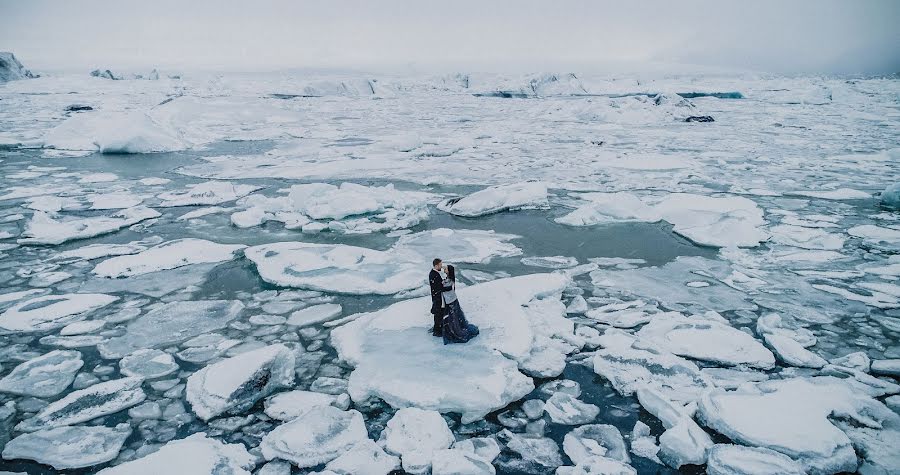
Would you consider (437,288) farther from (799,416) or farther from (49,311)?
(49,311)

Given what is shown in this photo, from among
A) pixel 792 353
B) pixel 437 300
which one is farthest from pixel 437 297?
pixel 792 353

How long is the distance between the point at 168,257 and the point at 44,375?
2.19 metres

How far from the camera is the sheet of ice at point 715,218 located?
19.3 ft

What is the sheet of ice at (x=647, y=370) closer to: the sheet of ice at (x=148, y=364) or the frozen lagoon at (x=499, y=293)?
the frozen lagoon at (x=499, y=293)

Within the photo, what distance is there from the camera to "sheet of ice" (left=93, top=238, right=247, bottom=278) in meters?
Answer: 5.12

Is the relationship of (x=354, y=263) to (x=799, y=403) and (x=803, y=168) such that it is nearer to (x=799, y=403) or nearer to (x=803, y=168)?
(x=799, y=403)

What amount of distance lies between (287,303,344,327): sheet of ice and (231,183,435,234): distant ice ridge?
2.08 m

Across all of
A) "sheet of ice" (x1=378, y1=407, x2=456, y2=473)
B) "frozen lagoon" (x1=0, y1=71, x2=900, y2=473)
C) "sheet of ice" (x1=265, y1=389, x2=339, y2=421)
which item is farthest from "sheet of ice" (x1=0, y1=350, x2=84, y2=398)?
"sheet of ice" (x1=378, y1=407, x2=456, y2=473)

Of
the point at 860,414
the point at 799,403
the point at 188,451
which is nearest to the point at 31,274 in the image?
the point at 188,451

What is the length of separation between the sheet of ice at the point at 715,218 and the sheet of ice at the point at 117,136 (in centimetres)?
1237

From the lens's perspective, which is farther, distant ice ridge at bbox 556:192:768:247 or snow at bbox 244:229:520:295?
distant ice ridge at bbox 556:192:768:247

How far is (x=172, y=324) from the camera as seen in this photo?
4.10 m

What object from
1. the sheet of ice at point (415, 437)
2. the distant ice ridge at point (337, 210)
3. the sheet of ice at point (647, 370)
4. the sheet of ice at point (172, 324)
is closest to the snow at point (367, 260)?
the sheet of ice at point (172, 324)

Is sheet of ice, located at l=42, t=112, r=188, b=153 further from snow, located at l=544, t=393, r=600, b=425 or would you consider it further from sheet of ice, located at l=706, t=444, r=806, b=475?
sheet of ice, located at l=706, t=444, r=806, b=475
